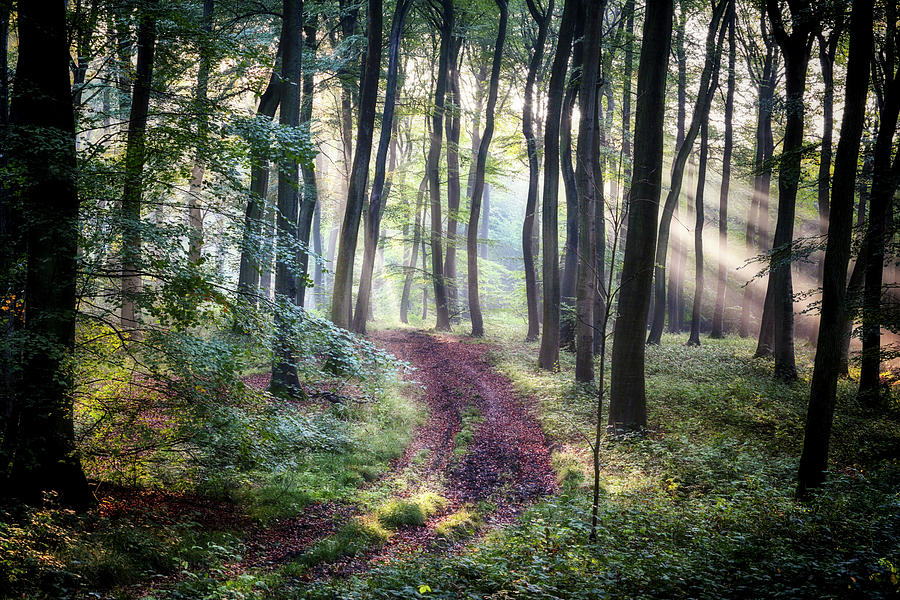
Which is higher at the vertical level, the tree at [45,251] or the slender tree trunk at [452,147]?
the slender tree trunk at [452,147]

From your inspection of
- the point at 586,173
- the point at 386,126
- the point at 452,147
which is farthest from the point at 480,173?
the point at 586,173

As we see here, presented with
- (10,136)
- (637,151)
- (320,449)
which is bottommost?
(320,449)

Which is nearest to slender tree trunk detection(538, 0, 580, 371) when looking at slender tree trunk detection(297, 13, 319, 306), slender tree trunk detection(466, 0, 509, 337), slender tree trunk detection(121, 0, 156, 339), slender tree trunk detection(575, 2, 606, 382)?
slender tree trunk detection(575, 2, 606, 382)

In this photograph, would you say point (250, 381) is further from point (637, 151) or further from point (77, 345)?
point (637, 151)

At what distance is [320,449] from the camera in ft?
30.3

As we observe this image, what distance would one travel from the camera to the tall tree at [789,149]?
1152 centimetres

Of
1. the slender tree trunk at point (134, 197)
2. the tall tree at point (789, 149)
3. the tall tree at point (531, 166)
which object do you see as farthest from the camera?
the tall tree at point (531, 166)

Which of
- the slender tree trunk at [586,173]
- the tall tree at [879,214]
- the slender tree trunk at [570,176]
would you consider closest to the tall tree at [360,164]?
the slender tree trunk at [586,173]

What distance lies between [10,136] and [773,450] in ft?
37.3

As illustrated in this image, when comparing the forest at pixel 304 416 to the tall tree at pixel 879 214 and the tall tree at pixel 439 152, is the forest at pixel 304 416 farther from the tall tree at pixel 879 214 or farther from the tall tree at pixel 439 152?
the tall tree at pixel 439 152

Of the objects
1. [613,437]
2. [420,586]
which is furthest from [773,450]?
[420,586]

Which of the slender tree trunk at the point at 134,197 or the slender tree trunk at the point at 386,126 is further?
the slender tree trunk at the point at 386,126

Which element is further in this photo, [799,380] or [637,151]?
[799,380]

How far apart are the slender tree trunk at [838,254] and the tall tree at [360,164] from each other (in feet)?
36.2
